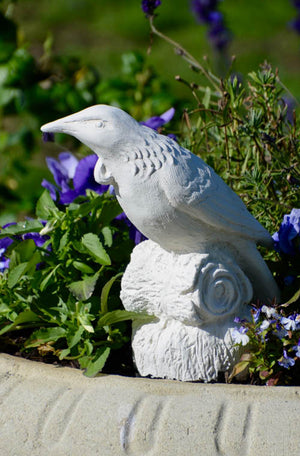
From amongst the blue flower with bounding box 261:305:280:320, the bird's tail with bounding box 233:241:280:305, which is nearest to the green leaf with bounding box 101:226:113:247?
the bird's tail with bounding box 233:241:280:305

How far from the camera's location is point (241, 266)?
1543mm

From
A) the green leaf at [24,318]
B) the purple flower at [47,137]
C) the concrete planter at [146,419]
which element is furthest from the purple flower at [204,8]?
the concrete planter at [146,419]

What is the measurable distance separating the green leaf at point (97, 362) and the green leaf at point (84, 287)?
0.14 metres

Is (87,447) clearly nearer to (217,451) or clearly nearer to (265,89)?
(217,451)

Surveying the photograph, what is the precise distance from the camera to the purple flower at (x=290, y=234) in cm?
162

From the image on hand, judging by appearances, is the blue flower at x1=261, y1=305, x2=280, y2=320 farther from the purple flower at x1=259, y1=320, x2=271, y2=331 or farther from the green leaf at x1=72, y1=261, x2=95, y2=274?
the green leaf at x1=72, y1=261, x2=95, y2=274

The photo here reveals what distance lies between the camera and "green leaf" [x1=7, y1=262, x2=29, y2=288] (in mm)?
1662

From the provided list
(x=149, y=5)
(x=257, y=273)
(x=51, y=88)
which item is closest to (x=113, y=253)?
(x=257, y=273)

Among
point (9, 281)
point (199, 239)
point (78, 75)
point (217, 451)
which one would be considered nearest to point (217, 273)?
point (199, 239)

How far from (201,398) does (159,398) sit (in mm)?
79

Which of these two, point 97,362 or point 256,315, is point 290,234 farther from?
point 97,362

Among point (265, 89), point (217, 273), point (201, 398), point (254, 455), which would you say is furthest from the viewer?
point (265, 89)

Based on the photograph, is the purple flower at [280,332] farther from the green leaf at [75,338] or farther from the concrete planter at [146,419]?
the green leaf at [75,338]

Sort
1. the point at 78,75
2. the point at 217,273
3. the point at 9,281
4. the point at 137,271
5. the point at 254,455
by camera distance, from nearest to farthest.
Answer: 1. the point at 254,455
2. the point at 217,273
3. the point at 137,271
4. the point at 9,281
5. the point at 78,75
